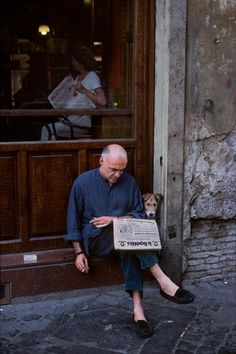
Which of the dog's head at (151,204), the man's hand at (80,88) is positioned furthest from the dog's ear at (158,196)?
the man's hand at (80,88)

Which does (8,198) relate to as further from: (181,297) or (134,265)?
(181,297)

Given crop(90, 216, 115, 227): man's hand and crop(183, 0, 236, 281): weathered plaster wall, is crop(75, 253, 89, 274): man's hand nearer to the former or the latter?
crop(90, 216, 115, 227): man's hand

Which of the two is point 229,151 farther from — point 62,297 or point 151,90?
point 62,297

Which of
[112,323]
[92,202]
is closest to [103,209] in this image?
[92,202]

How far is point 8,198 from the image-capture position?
441cm

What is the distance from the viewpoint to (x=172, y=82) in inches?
175

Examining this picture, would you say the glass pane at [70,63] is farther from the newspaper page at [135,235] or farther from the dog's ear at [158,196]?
the newspaper page at [135,235]

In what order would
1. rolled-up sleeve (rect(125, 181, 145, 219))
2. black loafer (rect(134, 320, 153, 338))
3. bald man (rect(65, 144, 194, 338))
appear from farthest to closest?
rolled-up sleeve (rect(125, 181, 145, 219)), bald man (rect(65, 144, 194, 338)), black loafer (rect(134, 320, 153, 338))

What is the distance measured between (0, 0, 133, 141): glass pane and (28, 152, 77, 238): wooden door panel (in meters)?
0.24

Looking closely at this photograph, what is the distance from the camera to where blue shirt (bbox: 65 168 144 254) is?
13.8 feet

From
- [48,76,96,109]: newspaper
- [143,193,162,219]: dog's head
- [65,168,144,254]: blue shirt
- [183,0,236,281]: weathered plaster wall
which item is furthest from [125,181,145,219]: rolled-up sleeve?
[48,76,96,109]: newspaper

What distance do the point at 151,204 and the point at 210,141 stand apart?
75 cm

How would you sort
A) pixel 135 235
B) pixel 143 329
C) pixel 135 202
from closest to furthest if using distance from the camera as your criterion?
pixel 143 329 < pixel 135 235 < pixel 135 202

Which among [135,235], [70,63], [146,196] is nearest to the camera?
[135,235]
